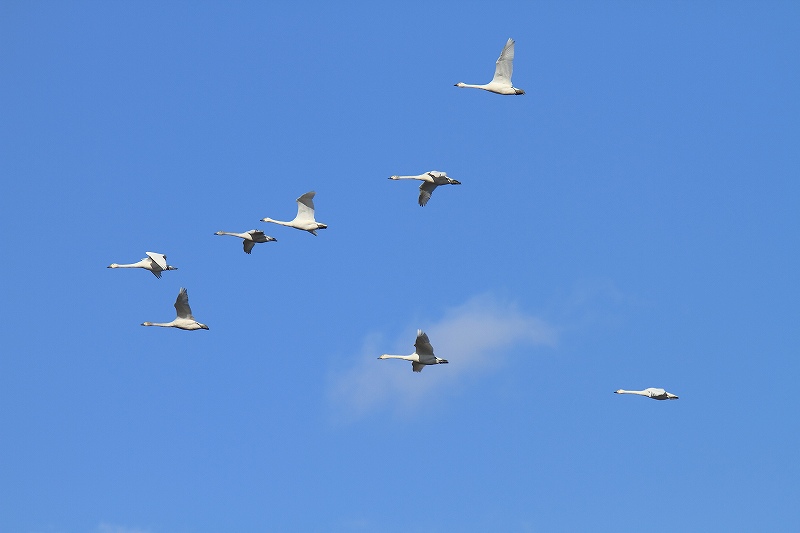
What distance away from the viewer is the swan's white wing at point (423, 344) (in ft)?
405

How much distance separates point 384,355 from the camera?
132m

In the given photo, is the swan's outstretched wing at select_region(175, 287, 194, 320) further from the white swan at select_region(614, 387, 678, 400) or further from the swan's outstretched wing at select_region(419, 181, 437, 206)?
the white swan at select_region(614, 387, 678, 400)

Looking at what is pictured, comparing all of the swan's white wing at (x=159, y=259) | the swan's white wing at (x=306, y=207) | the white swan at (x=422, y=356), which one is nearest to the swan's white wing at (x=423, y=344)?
the white swan at (x=422, y=356)

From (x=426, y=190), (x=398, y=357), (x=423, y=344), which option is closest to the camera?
(x=423, y=344)

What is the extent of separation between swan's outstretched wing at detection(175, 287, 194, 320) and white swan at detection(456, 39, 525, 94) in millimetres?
23003

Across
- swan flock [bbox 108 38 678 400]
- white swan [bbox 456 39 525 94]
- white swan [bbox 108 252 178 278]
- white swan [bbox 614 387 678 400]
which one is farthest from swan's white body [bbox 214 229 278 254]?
white swan [bbox 614 387 678 400]

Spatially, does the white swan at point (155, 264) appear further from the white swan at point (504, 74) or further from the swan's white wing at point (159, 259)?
the white swan at point (504, 74)

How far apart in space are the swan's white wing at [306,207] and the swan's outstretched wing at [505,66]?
14268 mm

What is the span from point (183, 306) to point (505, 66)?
81.8 feet

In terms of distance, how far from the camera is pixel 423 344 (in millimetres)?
124000

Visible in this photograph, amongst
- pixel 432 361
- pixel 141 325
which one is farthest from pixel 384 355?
pixel 141 325

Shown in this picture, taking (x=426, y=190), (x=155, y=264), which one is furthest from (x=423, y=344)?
(x=155, y=264)

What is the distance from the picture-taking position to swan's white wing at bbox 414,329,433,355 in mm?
123375

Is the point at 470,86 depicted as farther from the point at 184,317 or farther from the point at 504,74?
Result: the point at 184,317
